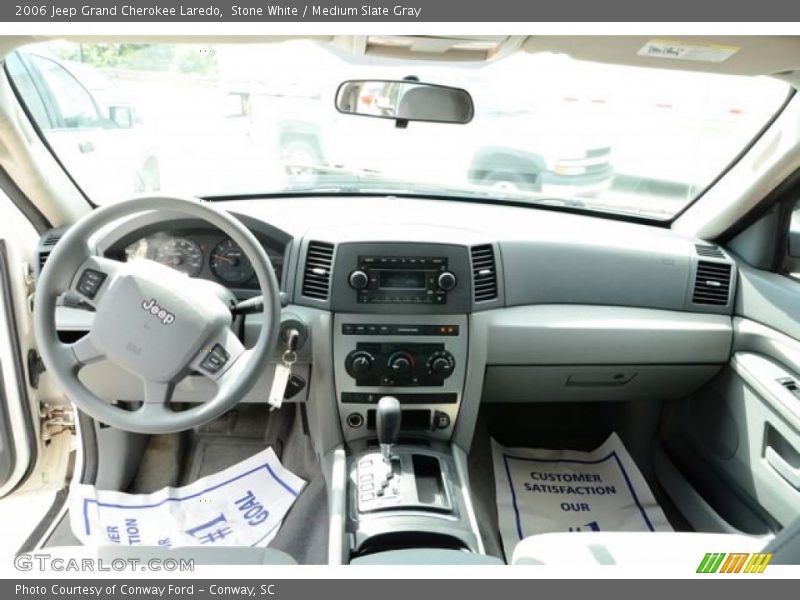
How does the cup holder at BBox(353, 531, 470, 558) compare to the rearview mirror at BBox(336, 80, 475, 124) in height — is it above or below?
below

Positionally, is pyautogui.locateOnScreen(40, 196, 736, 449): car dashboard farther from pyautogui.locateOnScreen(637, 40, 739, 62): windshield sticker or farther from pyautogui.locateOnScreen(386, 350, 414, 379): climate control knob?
pyautogui.locateOnScreen(637, 40, 739, 62): windshield sticker

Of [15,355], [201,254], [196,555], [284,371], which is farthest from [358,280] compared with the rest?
[15,355]

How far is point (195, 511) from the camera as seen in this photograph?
7.92 feet

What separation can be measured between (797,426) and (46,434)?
112 inches

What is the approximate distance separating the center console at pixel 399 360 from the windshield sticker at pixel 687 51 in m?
1.02

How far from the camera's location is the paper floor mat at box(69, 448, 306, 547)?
225 cm

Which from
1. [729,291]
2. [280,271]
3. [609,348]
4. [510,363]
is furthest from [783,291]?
[280,271]

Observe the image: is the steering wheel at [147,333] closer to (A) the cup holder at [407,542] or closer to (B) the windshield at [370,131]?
(A) the cup holder at [407,542]

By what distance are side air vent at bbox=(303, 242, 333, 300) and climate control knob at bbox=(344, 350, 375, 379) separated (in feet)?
0.78

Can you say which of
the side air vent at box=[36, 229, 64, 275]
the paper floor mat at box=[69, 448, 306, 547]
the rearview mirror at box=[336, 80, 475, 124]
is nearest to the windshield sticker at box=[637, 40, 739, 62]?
the rearview mirror at box=[336, 80, 475, 124]

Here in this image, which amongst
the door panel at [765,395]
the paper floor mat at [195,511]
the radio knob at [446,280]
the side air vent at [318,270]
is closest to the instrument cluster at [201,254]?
the side air vent at [318,270]

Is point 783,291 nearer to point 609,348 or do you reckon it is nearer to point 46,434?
point 609,348

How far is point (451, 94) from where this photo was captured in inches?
81.0

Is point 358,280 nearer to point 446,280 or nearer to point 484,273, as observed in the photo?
point 446,280
